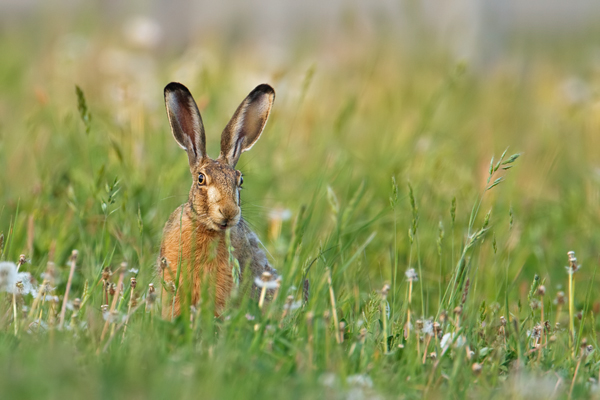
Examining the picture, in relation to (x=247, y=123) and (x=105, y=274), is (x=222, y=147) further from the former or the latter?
(x=105, y=274)

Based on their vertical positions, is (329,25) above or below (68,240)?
above

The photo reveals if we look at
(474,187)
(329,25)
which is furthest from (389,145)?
(329,25)

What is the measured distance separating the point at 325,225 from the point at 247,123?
146 cm

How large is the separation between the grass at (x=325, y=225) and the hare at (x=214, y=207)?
0.74 feet

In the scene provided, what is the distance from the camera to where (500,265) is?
5293 millimetres

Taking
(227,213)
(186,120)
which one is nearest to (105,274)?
(227,213)

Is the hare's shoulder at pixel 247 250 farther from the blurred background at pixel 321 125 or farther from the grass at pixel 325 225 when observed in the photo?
the blurred background at pixel 321 125

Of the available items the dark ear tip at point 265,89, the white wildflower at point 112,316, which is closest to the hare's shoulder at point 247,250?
the dark ear tip at point 265,89

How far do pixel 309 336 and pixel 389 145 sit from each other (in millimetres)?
4106

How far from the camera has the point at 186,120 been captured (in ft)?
14.6

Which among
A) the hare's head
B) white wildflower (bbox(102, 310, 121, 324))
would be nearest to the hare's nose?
the hare's head

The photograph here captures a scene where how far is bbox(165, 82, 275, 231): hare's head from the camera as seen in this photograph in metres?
4.08

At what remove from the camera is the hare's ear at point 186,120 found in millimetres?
4363

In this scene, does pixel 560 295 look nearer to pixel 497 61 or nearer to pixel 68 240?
pixel 68 240
